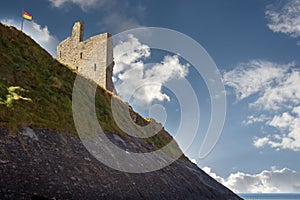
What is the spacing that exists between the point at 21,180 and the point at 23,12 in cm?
3304

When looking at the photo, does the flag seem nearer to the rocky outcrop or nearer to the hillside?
the hillside

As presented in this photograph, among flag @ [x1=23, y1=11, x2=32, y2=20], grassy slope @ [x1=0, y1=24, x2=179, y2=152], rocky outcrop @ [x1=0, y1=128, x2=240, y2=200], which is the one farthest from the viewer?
flag @ [x1=23, y1=11, x2=32, y2=20]

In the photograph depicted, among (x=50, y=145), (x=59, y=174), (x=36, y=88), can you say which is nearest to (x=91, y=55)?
(x=36, y=88)

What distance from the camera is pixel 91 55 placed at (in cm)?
6122

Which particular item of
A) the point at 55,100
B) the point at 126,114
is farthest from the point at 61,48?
the point at 55,100

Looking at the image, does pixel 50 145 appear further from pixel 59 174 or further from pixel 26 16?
pixel 26 16

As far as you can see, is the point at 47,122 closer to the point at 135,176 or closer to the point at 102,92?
the point at 135,176

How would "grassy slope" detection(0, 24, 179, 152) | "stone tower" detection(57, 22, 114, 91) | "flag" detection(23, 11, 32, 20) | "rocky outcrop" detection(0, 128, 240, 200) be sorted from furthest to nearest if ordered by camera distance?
1. "stone tower" detection(57, 22, 114, 91)
2. "flag" detection(23, 11, 32, 20)
3. "grassy slope" detection(0, 24, 179, 152)
4. "rocky outcrop" detection(0, 128, 240, 200)

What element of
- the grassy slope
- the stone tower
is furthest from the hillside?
the stone tower

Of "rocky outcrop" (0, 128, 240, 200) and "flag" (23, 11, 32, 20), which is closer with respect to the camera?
"rocky outcrop" (0, 128, 240, 200)

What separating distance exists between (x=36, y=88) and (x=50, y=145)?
25.3ft

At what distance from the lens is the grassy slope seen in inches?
941

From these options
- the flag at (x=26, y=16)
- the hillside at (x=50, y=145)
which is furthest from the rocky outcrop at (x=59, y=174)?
the flag at (x=26, y=16)

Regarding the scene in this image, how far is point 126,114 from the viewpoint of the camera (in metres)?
45.2
